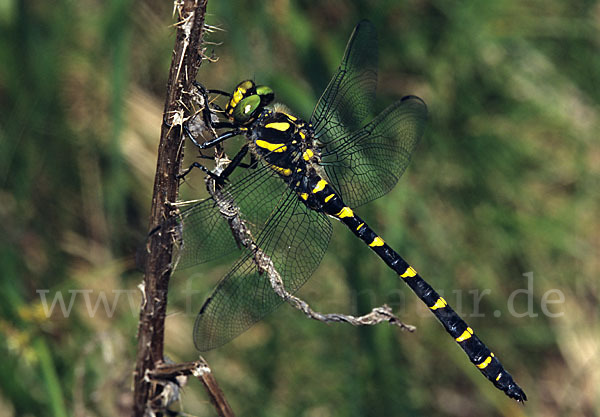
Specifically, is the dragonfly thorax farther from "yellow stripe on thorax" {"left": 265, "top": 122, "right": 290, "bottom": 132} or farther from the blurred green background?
the blurred green background

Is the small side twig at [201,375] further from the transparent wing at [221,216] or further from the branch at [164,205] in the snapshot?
the transparent wing at [221,216]

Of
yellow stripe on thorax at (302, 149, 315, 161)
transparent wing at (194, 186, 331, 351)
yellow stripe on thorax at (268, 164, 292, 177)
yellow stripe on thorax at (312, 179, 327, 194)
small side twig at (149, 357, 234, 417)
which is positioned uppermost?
yellow stripe on thorax at (302, 149, 315, 161)

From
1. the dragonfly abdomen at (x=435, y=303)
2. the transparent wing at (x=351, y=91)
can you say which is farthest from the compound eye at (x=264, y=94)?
the dragonfly abdomen at (x=435, y=303)

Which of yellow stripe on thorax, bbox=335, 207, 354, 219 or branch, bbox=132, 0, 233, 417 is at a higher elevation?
yellow stripe on thorax, bbox=335, 207, 354, 219

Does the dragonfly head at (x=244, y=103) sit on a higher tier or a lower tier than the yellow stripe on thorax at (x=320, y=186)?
higher

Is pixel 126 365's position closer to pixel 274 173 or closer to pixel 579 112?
pixel 274 173

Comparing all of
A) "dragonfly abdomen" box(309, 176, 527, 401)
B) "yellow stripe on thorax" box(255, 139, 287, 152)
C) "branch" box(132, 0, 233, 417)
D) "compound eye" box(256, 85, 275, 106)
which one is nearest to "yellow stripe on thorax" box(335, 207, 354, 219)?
"dragonfly abdomen" box(309, 176, 527, 401)

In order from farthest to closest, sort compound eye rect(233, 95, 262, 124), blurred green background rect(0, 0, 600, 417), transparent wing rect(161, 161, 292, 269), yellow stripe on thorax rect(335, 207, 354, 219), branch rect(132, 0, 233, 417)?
blurred green background rect(0, 0, 600, 417), yellow stripe on thorax rect(335, 207, 354, 219), compound eye rect(233, 95, 262, 124), transparent wing rect(161, 161, 292, 269), branch rect(132, 0, 233, 417)

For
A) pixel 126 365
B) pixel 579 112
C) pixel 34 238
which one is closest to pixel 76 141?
pixel 34 238
